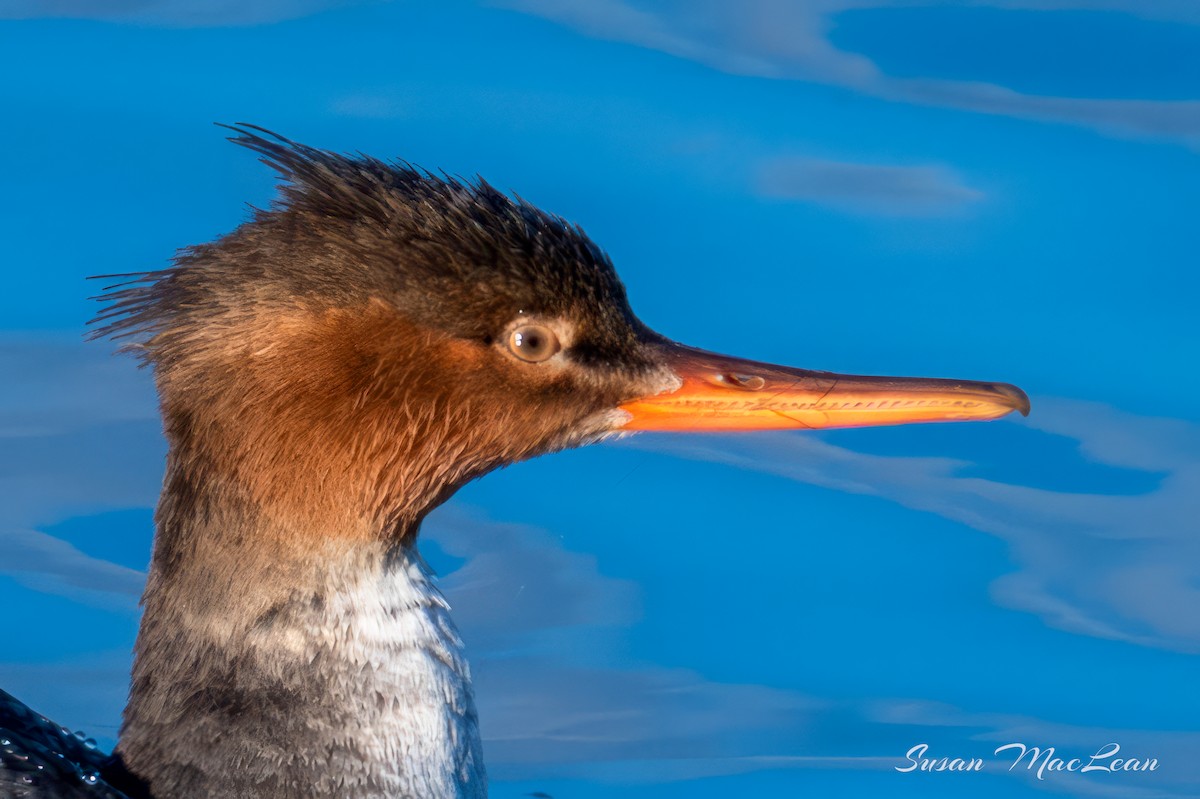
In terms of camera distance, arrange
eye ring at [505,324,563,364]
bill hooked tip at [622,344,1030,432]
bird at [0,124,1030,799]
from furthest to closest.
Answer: bill hooked tip at [622,344,1030,432] → eye ring at [505,324,563,364] → bird at [0,124,1030,799]

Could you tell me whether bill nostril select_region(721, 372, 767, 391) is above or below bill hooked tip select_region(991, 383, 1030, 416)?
above

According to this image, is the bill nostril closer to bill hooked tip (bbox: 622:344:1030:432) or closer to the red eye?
bill hooked tip (bbox: 622:344:1030:432)

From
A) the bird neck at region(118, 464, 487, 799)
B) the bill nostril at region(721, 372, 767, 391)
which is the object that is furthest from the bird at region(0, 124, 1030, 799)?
the bill nostril at region(721, 372, 767, 391)

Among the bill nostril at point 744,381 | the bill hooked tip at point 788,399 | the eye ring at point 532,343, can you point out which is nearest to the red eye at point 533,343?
the eye ring at point 532,343

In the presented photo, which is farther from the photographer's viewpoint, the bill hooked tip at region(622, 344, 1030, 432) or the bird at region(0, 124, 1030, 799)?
the bill hooked tip at region(622, 344, 1030, 432)

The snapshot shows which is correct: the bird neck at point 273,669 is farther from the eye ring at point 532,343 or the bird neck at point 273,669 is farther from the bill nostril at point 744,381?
the bill nostril at point 744,381

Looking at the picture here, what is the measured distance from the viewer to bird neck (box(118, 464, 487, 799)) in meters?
3.52

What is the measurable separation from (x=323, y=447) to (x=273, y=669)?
0.49 m

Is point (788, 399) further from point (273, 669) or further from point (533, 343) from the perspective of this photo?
point (273, 669)

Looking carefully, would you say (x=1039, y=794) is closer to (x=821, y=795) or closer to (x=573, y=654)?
(x=821, y=795)

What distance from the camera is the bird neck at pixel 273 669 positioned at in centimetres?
352

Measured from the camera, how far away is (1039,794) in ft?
17.5

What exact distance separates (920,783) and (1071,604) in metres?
1.00

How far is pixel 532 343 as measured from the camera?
3.63 metres
